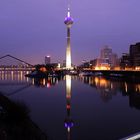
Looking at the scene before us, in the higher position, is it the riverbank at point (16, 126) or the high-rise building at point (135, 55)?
the high-rise building at point (135, 55)

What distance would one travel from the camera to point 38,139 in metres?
11.8

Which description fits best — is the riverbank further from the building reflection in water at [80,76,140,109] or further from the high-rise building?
the high-rise building

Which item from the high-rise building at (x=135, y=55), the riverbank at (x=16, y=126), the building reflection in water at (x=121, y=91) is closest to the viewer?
the riverbank at (x=16, y=126)

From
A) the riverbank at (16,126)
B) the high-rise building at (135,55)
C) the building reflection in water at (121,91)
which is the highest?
the high-rise building at (135,55)

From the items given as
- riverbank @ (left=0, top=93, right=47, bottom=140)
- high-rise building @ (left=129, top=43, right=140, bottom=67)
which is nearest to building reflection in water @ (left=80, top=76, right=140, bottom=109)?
riverbank @ (left=0, top=93, right=47, bottom=140)

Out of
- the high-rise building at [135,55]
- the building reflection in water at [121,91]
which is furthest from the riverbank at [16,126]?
the high-rise building at [135,55]

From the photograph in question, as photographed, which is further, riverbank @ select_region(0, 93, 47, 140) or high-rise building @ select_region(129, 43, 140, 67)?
high-rise building @ select_region(129, 43, 140, 67)

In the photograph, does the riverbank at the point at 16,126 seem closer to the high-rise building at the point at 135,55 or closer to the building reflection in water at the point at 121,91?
the building reflection in water at the point at 121,91

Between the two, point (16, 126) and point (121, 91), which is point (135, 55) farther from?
point (16, 126)

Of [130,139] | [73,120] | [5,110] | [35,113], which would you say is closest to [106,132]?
[73,120]

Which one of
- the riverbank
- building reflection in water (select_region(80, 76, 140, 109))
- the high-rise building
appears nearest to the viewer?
the riverbank

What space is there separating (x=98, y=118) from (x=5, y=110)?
649cm

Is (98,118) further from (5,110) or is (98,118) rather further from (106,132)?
(5,110)

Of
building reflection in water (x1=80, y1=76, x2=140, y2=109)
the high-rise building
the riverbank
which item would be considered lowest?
building reflection in water (x1=80, y1=76, x2=140, y2=109)
